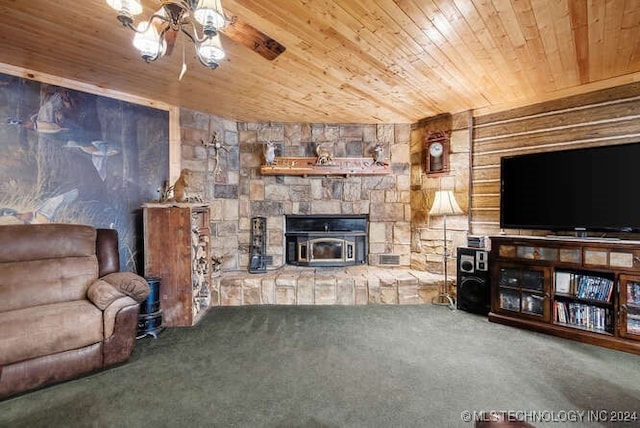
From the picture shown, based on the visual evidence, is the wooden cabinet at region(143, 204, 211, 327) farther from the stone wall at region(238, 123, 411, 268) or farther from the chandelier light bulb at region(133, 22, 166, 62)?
the chandelier light bulb at region(133, 22, 166, 62)

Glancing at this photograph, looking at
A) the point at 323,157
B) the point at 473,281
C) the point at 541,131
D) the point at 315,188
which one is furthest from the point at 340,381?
the point at 541,131

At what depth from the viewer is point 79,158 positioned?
8.71 feet

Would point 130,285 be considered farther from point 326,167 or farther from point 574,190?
point 574,190

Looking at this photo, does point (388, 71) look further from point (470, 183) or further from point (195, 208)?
point (195, 208)

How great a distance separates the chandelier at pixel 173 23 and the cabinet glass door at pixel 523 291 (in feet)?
10.3

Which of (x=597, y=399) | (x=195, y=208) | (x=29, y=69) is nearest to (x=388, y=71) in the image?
(x=195, y=208)

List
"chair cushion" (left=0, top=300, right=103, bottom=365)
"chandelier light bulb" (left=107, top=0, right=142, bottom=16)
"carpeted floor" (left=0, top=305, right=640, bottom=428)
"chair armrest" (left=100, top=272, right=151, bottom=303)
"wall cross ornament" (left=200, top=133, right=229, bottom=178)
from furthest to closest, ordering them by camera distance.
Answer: "wall cross ornament" (left=200, top=133, right=229, bottom=178), "chair armrest" (left=100, top=272, right=151, bottom=303), "chair cushion" (left=0, top=300, right=103, bottom=365), "carpeted floor" (left=0, top=305, right=640, bottom=428), "chandelier light bulb" (left=107, top=0, right=142, bottom=16)

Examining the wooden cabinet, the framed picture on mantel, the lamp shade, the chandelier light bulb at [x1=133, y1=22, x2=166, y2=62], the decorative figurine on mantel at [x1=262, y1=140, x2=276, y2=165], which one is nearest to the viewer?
the chandelier light bulb at [x1=133, y1=22, x2=166, y2=62]

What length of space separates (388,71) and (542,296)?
8.38ft

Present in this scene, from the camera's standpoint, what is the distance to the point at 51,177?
2.51m

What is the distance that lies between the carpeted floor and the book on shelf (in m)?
0.43

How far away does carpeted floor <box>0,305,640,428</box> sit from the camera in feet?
5.03

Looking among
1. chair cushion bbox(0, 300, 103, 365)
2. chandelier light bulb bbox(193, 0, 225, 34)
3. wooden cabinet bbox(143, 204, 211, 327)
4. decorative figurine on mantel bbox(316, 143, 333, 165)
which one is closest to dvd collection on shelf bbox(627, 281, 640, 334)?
decorative figurine on mantel bbox(316, 143, 333, 165)

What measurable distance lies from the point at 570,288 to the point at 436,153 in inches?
76.1
